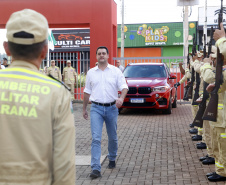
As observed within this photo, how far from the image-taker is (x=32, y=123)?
7.44 ft

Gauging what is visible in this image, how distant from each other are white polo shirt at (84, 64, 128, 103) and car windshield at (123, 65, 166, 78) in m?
9.22

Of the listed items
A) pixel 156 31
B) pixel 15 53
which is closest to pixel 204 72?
pixel 15 53

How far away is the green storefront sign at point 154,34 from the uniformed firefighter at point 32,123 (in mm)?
52686

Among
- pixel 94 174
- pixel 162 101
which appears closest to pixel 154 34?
pixel 162 101

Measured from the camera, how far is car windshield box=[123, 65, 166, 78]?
1609 centimetres

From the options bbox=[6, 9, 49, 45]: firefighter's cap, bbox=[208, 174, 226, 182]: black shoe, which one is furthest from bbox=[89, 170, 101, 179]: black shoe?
bbox=[6, 9, 49, 45]: firefighter's cap

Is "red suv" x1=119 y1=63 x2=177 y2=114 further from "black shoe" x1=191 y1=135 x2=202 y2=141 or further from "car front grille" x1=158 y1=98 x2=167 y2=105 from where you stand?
"black shoe" x1=191 y1=135 x2=202 y2=141

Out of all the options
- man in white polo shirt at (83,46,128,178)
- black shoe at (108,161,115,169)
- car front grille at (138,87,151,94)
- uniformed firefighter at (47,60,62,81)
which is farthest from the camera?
uniformed firefighter at (47,60,62,81)

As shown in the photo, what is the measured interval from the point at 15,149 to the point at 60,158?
240mm

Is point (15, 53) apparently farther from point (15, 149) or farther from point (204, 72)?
point (204, 72)

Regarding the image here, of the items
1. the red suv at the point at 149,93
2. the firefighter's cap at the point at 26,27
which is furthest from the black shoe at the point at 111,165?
the red suv at the point at 149,93

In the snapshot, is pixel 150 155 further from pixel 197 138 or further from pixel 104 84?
pixel 197 138

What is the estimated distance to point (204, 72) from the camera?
6.40 meters

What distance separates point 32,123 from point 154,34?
53612 mm
